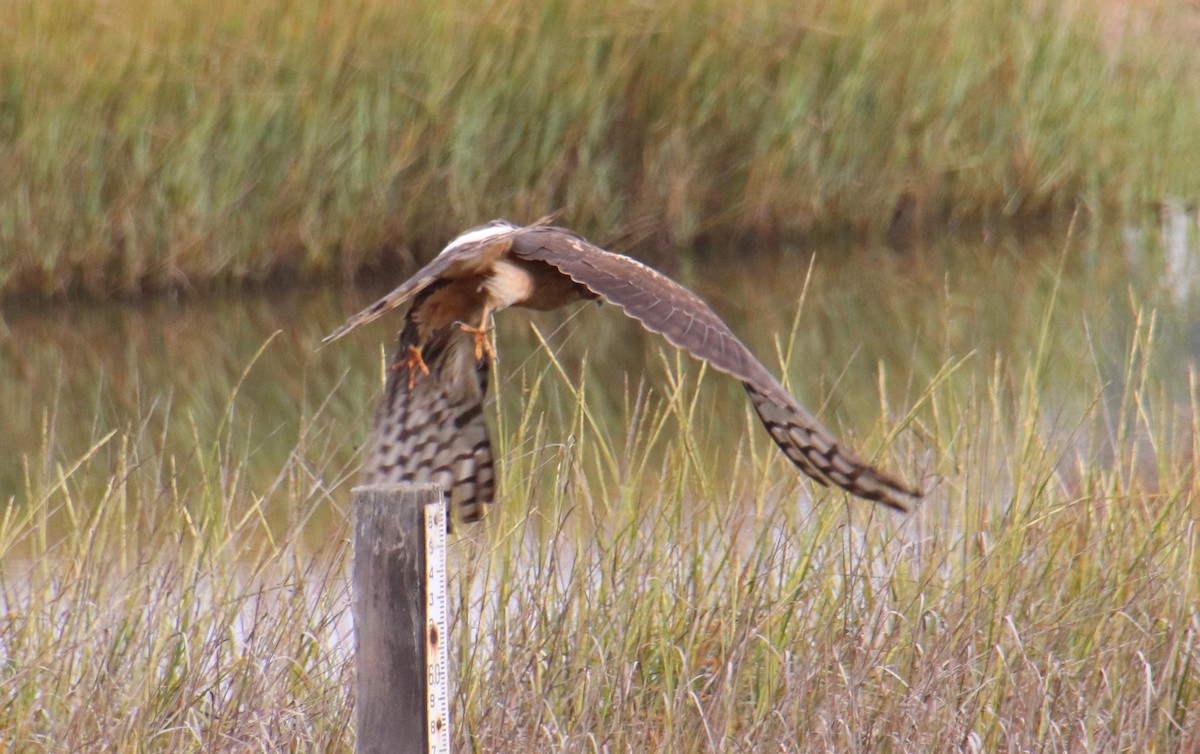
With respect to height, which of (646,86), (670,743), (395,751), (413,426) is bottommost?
(670,743)

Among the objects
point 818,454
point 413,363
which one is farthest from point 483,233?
point 818,454

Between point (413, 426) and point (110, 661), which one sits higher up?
point (413, 426)

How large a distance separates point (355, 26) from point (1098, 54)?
3.78 meters

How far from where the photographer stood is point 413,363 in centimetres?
255

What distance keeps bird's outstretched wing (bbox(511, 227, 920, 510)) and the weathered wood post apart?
13.5 inches

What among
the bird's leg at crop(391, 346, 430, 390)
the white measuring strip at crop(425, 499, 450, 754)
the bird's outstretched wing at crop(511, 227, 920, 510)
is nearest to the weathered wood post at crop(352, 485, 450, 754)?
the white measuring strip at crop(425, 499, 450, 754)

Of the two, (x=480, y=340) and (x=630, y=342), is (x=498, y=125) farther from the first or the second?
(x=480, y=340)

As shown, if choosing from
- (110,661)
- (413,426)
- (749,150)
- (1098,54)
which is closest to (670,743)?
(413,426)

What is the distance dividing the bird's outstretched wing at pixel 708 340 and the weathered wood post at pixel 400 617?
1.13 feet

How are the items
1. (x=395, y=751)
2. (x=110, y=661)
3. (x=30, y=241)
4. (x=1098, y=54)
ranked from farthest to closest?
(x=1098, y=54)
(x=30, y=241)
(x=110, y=661)
(x=395, y=751)

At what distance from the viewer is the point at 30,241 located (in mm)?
7094

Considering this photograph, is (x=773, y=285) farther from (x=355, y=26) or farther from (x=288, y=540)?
(x=288, y=540)

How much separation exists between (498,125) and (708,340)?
18.5 ft

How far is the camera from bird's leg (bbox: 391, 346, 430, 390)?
8.32 ft
